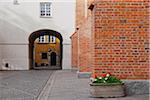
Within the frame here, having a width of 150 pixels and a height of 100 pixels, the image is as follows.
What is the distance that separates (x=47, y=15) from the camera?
144 feet

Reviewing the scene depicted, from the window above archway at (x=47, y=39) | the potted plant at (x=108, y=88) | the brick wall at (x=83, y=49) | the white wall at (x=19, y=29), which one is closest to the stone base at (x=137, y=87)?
the potted plant at (x=108, y=88)

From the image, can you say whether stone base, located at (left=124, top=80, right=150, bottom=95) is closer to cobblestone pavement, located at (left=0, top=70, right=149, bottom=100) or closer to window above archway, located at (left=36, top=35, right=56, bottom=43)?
cobblestone pavement, located at (left=0, top=70, right=149, bottom=100)

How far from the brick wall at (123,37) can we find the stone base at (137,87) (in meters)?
0.24

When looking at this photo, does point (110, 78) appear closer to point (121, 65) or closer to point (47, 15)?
point (121, 65)

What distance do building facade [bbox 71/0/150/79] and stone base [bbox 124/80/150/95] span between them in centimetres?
24

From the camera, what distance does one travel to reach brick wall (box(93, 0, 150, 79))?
40.9ft

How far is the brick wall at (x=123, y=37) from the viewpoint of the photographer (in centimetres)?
Result: 1248

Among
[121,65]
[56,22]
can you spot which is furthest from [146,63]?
[56,22]

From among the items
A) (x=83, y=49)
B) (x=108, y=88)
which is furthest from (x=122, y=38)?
(x=83, y=49)

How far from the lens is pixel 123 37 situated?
12.5 meters

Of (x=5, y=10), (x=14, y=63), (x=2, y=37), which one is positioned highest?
(x=5, y=10)

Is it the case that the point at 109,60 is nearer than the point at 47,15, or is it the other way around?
the point at 109,60

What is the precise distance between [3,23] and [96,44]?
3138 centimetres

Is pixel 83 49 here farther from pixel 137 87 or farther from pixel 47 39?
pixel 47 39
